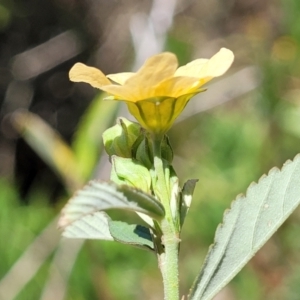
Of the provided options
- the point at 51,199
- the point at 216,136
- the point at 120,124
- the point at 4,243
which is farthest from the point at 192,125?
the point at 120,124

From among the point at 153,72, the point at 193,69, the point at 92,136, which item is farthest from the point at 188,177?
the point at 153,72

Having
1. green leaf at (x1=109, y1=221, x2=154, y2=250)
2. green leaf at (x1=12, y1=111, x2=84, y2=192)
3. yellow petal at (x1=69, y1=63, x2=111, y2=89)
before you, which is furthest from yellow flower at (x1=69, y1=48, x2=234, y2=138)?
green leaf at (x1=12, y1=111, x2=84, y2=192)

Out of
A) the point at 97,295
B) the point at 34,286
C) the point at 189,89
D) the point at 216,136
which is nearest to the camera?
the point at 189,89

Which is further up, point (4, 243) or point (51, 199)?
point (51, 199)

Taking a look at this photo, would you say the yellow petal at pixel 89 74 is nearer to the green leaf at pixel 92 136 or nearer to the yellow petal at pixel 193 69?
the yellow petal at pixel 193 69

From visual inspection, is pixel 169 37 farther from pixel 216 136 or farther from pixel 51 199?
pixel 51 199

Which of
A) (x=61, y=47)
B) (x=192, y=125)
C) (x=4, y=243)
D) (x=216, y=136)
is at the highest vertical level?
(x=61, y=47)
